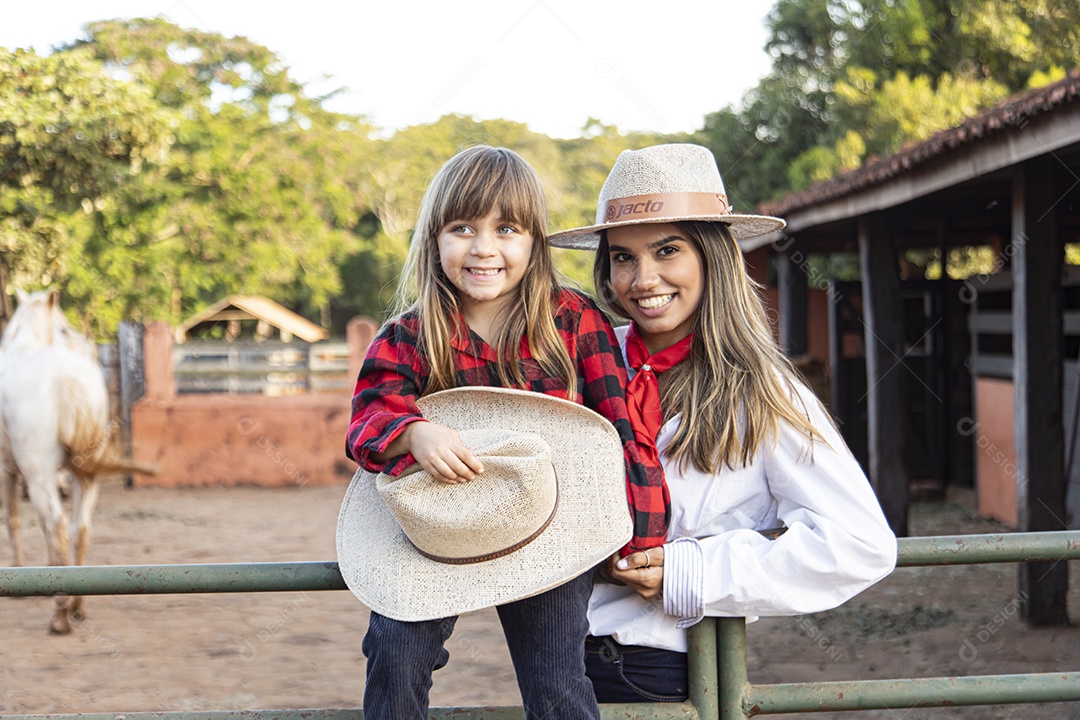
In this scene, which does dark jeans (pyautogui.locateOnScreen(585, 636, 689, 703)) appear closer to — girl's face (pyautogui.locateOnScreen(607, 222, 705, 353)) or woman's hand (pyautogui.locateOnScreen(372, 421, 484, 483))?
woman's hand (pyautogui.locateOnScreen(372, 421, 484, 483))

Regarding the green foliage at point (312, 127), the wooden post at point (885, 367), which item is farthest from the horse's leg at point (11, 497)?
the green foliage at point (312, 127)

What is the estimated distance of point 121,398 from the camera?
1113 cm

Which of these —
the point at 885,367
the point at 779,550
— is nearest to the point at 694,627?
the point at 779,550

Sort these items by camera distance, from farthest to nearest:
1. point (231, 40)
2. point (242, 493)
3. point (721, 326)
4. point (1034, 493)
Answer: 1. point (231, 40)
2. point (242, 493)
3. point (1034, 493)
4. point (721, 326)

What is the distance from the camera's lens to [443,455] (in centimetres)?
142

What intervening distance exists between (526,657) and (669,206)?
30.6 inches

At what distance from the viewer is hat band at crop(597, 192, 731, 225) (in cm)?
172

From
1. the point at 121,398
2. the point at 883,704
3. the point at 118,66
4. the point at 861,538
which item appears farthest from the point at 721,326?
the point at 118,66

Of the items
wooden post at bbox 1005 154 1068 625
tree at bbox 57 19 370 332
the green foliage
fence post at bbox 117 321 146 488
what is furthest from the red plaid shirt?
tree at bbox 57 19 370 332

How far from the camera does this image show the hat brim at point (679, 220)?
171cm

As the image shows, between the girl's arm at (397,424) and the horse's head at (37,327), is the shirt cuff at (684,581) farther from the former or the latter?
the horse's head at (37,327)

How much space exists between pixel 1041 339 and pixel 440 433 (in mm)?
4709

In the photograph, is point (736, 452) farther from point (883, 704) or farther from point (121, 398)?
point (121, 398)

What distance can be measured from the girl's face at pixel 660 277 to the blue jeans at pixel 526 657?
1.61ft
